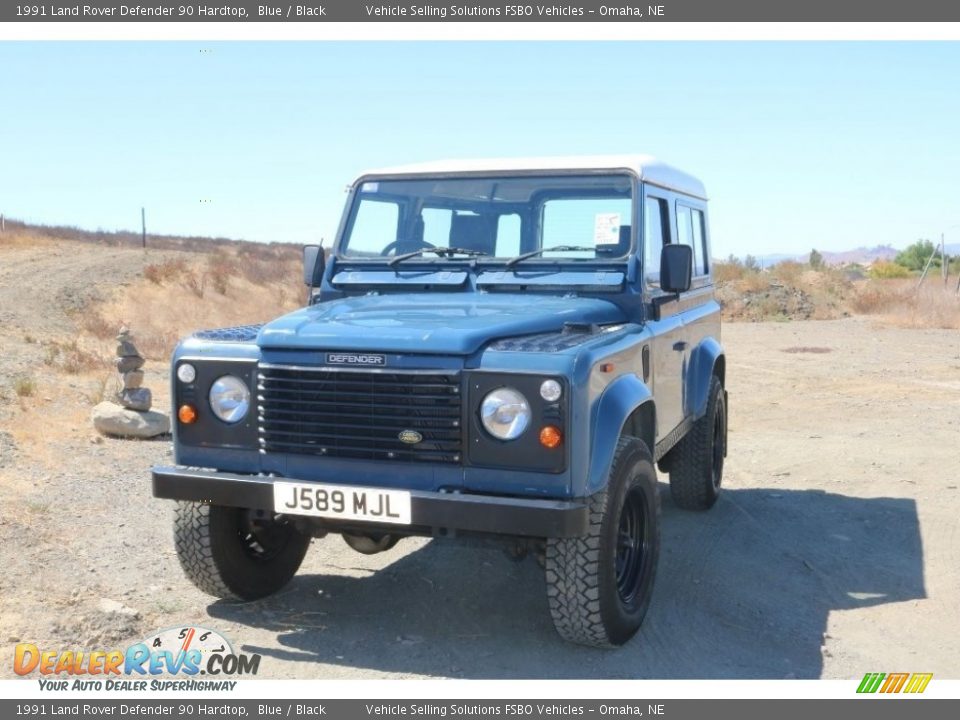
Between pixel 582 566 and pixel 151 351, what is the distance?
42.9 ft

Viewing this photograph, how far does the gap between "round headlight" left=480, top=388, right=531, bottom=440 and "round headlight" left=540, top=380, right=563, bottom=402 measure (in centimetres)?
8

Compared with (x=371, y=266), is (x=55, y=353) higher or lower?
lower

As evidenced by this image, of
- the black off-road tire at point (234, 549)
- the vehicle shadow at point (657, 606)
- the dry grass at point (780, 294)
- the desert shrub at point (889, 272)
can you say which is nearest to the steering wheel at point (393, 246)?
the black off-road tire at point (234, 549)

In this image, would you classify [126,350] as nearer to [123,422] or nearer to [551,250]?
[123,422]

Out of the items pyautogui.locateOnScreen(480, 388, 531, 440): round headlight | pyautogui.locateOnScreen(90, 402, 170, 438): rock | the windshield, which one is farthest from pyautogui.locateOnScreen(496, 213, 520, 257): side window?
pyautogui.locateOnScreen(90, 402, 170, 438): rock

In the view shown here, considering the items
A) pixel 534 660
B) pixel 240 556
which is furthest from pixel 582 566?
pixel 240 556

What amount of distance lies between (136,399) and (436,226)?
15.7 feet

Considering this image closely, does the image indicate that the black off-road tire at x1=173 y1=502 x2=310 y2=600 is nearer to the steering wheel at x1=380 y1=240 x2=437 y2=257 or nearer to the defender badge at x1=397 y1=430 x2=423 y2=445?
the defender badge at x1=397 y1=430 x2=423 y2=445

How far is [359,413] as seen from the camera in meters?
3.85

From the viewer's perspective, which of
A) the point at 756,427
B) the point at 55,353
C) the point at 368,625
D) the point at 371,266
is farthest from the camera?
the point at 55,353

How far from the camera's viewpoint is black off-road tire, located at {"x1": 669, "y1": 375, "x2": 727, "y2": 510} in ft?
20.9

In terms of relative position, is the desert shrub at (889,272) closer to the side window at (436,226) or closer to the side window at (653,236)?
the side window at (653,236)

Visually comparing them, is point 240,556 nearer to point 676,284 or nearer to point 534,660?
point 534,660

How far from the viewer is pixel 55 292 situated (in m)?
20.9
